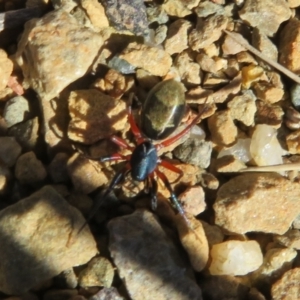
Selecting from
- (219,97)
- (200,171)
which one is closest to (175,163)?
(200,171)

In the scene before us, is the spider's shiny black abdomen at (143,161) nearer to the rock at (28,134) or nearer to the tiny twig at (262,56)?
the rock at (28,134)

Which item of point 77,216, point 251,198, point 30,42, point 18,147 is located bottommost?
point 251,198

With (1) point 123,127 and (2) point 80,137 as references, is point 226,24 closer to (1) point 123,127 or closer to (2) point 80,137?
(1) point 123,127

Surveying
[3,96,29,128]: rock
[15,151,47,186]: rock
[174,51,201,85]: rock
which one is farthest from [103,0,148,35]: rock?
[15,151,47,186]: rock

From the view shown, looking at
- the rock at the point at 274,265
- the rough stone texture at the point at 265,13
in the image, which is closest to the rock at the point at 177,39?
the rough stone texture at the point at 265,13

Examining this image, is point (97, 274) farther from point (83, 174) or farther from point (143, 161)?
point (143, 161)
